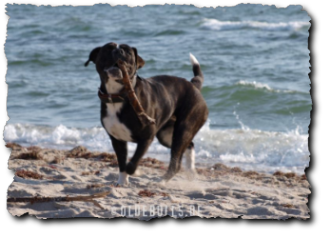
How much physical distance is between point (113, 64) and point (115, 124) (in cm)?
63

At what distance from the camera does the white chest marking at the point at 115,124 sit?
6070 mm

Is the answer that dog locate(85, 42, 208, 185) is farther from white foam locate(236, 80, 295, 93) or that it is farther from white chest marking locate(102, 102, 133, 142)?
white foam locate(236, 80, 295, 93)

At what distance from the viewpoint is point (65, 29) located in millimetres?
23094

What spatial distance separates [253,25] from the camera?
898 inches

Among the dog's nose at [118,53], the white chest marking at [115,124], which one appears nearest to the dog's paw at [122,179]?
the white chest marking at [115,124]

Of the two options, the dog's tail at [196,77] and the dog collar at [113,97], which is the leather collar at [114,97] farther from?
the dog's tail at [196,77]

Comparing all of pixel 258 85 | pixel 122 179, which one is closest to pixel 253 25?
pixel 258 85

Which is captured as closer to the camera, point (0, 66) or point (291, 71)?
point (0, 66)

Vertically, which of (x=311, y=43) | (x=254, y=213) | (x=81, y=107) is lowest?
(x=81, y=107)

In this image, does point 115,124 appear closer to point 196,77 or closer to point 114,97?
point 114,97

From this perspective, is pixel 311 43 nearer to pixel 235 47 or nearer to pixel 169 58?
pixel 169 58

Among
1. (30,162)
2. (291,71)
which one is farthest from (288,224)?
(291,71)

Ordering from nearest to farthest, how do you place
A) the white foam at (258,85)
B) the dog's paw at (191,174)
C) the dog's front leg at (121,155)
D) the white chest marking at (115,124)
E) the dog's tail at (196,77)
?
the white chest marking at (115,124) < the dog's front leg at (121,155) < the dog's tail at (196,77) < the dog's paw at (191,174) < the white foam at (258,85)

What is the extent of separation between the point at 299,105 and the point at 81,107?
4.64 metres
